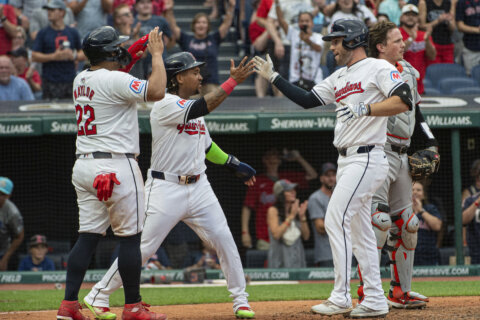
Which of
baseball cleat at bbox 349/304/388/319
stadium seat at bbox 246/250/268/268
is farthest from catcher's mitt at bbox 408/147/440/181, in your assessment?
stadium seat at bbox 246/250/268/268

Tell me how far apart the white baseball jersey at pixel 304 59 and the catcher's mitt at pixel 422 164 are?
16.0 feet

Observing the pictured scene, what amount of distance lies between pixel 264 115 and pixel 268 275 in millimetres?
1986

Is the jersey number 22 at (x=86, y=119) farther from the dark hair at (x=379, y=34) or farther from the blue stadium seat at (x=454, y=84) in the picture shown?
the blue stadium seat at (x=454, y=84)

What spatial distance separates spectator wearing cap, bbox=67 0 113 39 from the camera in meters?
11.4

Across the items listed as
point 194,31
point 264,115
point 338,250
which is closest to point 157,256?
point 264,115

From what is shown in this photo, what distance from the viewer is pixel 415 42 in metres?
10.7

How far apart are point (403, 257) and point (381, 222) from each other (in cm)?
42

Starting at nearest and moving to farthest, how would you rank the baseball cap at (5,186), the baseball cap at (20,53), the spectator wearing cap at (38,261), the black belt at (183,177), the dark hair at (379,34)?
the black belt at (183,177), the dark hair at (379,34), the baseball cap at (5,186), the spectator wearing cap at (38,261), the baseball cap at (20,53)

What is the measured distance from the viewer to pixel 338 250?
5.04m

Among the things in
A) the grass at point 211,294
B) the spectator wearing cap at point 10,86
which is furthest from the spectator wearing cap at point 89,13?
the grass at point 211,294

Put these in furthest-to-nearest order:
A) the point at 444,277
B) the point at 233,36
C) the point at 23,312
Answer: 1. the point at 233,36
2. the point at 444,277
3. the point at 23,312

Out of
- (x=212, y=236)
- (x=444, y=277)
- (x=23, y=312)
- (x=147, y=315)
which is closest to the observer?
(x=147, y=315)

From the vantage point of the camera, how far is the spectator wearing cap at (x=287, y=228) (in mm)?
9602

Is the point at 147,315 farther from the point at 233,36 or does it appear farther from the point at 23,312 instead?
the point at 233,36
